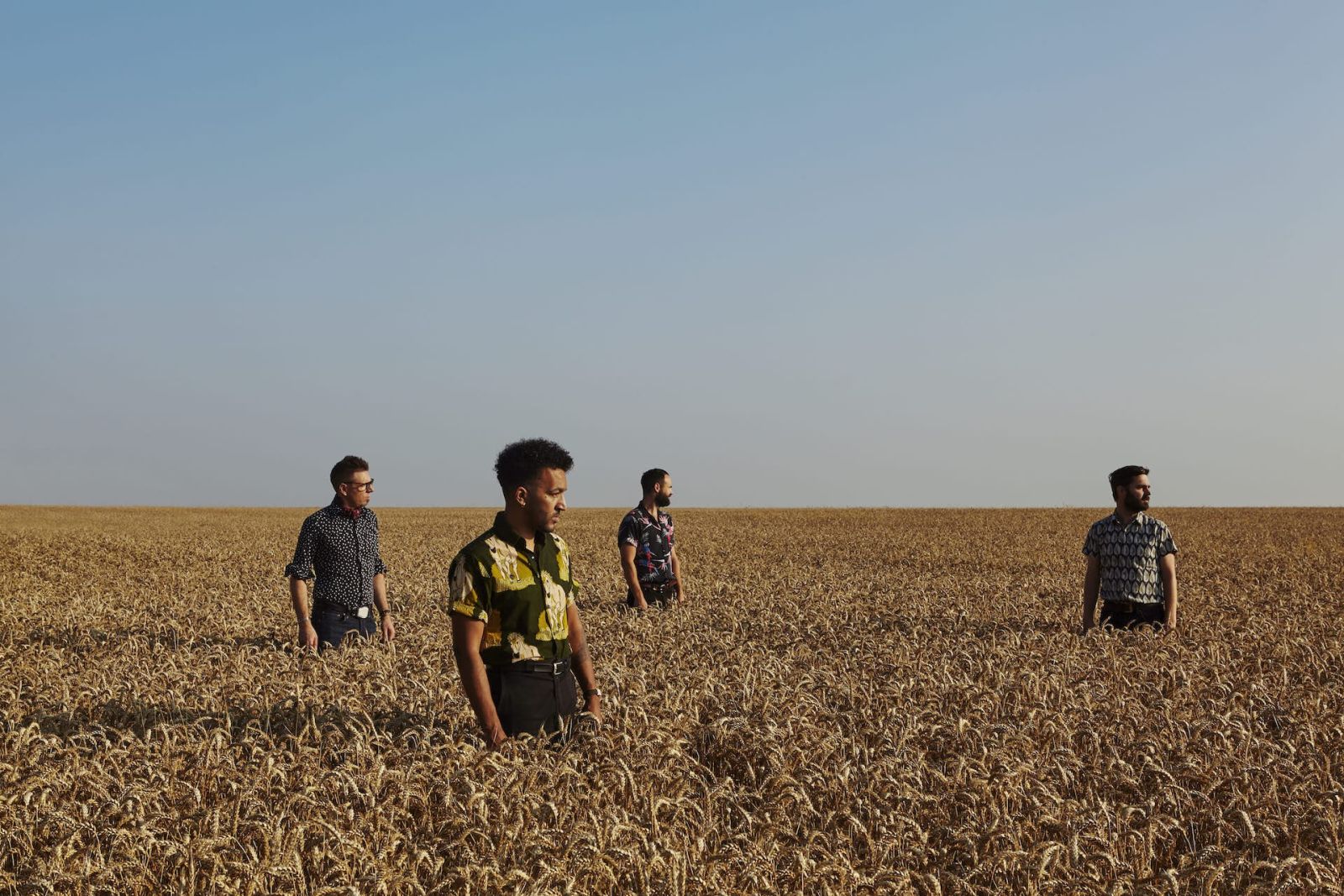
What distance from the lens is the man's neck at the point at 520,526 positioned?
5441 mm

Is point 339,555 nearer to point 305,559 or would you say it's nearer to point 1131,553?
point 305,559

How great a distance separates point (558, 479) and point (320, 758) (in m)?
1.94

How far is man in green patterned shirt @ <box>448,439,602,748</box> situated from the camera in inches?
208

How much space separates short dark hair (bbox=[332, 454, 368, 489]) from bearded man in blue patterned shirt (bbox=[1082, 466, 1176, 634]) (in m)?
6.72

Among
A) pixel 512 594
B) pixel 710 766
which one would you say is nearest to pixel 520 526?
pixel 512 594

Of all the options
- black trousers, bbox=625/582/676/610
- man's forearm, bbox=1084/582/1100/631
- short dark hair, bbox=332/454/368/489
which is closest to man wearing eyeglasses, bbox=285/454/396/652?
short dark hair, bbox=332/454/368/489

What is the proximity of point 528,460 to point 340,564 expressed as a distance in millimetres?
4556

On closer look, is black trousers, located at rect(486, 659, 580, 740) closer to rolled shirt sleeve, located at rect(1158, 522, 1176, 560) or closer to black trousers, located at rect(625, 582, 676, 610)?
rolled shirt sleeve, located at rect(1158, 522, 1176, 560)

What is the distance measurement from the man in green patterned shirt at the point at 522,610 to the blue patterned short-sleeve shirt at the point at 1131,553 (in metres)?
6.64

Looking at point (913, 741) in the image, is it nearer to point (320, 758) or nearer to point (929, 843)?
point (929, 843)

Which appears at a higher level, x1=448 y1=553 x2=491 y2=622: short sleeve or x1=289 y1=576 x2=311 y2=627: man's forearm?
x1=448 y1=553 x2=491 y2=622: short sleeve

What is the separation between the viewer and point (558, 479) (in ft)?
17.6

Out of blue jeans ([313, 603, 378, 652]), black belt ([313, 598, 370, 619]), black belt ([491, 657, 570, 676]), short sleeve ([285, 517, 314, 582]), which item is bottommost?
blue jeans ([313, 603, 378, 652])

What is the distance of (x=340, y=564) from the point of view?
9273 mm
